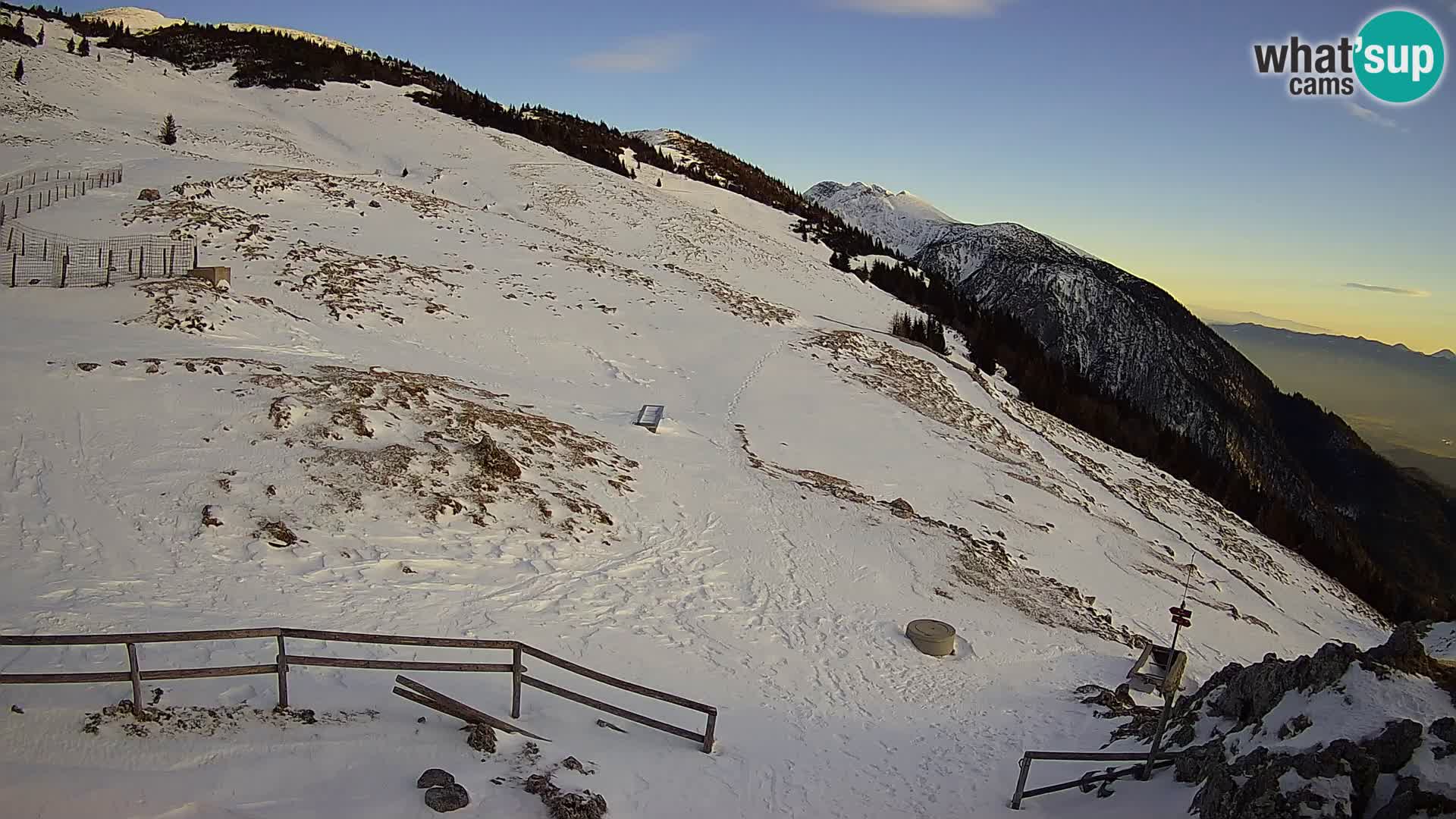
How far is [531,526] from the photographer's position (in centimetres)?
1360

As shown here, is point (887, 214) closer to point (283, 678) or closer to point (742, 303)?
point (742, 303)

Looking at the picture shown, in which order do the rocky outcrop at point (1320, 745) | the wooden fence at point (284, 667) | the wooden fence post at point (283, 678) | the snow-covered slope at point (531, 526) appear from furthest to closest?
the snow-covered slope at point (531, 526)
the wooden fence post at point (283, 678)
the wooden fence at point (284, 667)
the rocky outcrop at point (1320, 745)

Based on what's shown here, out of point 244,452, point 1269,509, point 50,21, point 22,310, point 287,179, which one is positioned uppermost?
point 50,21

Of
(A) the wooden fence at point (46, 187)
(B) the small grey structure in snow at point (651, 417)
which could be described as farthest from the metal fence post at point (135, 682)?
(A) the wooden fence at point (46, 187)

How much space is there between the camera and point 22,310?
54.0ft

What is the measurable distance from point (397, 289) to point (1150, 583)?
22961 millimetres

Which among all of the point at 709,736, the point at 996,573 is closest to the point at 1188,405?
the point at 996,573

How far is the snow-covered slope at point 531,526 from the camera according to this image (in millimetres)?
7828

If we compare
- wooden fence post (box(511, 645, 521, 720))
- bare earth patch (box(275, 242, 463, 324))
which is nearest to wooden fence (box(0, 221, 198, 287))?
bare earth patch (box(275, 242, 463, 324))

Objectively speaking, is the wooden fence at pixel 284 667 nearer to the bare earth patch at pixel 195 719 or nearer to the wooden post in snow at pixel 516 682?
the wooden post in snow at pixel 516 682

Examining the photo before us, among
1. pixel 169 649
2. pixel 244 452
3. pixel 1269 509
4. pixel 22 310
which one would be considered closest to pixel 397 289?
pixel 22 310

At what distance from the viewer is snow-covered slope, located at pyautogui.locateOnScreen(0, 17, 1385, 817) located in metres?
7.83

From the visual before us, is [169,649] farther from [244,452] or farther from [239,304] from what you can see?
[239,304]

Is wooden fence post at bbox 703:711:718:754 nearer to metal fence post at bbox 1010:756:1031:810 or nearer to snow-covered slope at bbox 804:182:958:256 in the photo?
metal fence post at bbox 1010:756:1031:810
